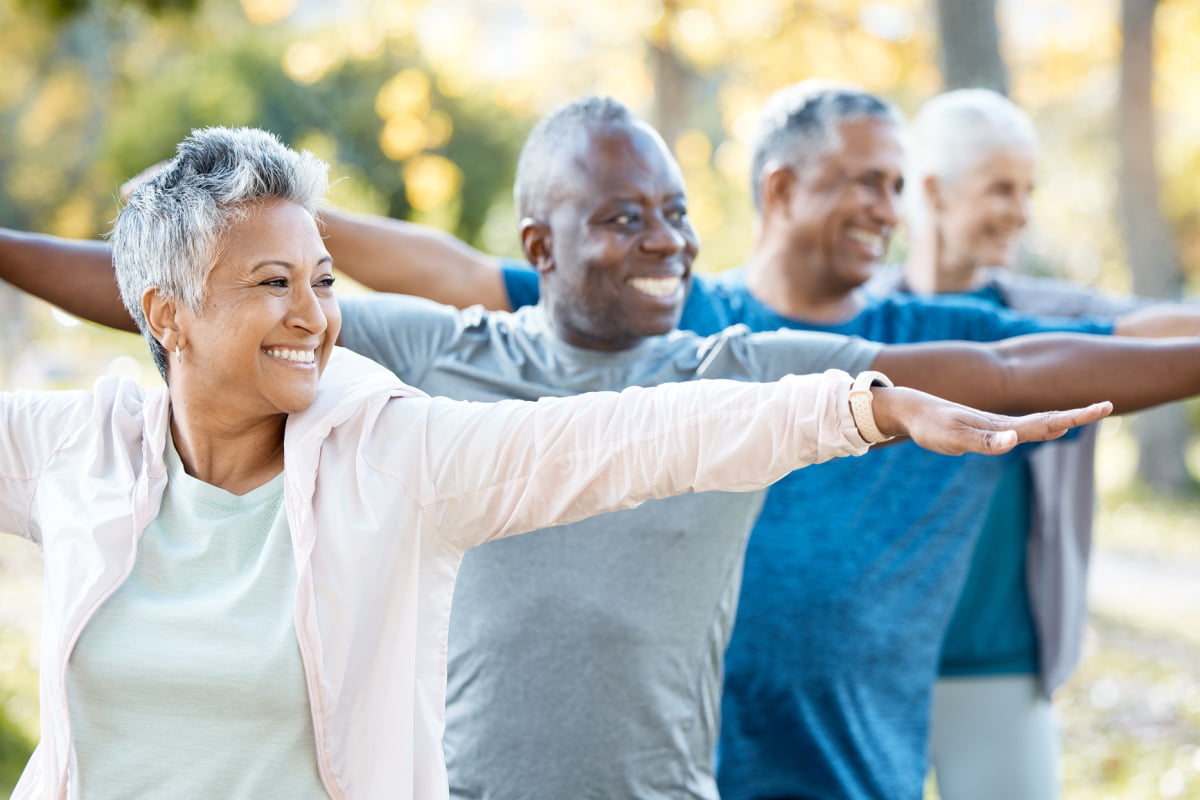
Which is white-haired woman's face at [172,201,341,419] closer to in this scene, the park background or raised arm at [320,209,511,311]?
the park background

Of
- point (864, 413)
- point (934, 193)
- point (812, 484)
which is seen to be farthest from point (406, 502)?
point (934, 193)

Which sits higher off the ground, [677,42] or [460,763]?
[677,42]

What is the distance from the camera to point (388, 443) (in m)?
2.08

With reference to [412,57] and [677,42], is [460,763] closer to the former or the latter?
[677,42]

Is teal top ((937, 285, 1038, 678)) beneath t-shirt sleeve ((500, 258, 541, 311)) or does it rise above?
beneath

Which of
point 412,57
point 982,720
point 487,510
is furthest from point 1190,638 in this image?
point 412,57

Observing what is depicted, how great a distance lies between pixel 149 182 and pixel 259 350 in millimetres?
332

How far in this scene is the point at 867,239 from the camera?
3.39m

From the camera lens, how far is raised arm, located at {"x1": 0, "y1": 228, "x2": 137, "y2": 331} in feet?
8.82

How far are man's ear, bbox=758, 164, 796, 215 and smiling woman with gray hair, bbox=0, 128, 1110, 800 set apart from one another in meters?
1.64

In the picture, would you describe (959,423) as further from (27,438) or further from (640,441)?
(27,438)

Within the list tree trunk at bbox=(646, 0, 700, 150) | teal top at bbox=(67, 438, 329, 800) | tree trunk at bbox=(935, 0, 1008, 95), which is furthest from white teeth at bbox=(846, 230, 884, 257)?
tree trunk at bbox=(646, 0, 700, 150)

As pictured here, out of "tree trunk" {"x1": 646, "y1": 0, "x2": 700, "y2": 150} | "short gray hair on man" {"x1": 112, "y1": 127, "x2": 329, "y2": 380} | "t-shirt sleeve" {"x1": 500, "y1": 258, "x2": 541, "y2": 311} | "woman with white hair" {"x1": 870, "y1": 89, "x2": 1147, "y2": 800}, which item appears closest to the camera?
"short gray hair on man" {"x1": 112, "y1": 127, "x2": 329, "y2": 380}

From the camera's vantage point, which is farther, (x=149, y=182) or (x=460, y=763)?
(x=460, y=763)
